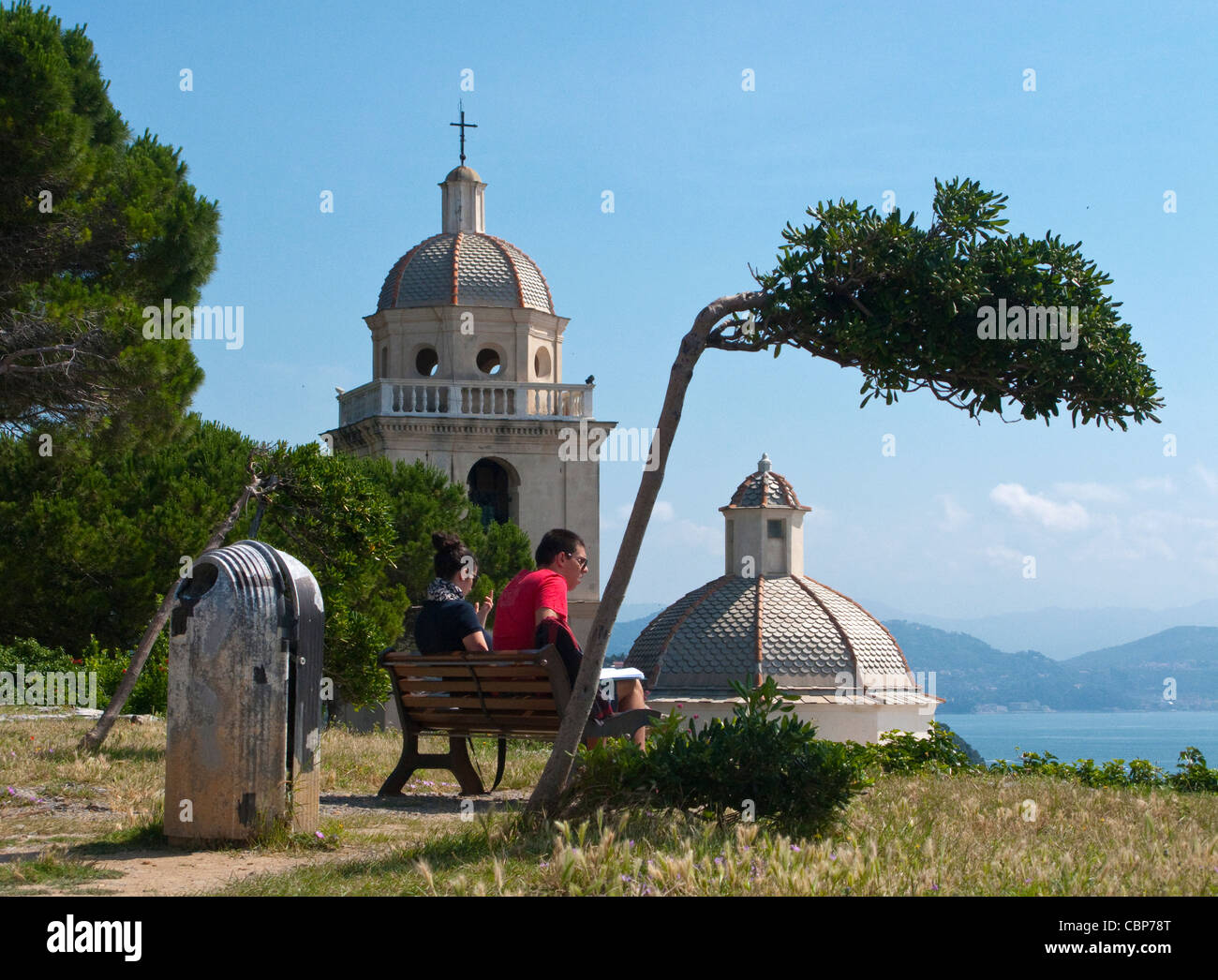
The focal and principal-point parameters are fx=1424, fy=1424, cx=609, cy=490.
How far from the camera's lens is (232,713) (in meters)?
7.14

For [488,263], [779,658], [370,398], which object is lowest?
[779,658]

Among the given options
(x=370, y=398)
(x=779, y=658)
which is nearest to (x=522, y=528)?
(x=370, y=398)

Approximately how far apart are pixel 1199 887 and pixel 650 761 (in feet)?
8.85

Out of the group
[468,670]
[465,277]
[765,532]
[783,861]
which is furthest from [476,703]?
[465,277]

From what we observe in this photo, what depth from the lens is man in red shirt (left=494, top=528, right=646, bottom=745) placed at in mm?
8984

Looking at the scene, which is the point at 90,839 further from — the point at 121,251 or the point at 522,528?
the point at 522,528

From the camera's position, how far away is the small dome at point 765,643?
30438 mm

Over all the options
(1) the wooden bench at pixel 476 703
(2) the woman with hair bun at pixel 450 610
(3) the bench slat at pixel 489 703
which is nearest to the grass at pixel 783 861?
(1) the wooden bench at pixel 476 703

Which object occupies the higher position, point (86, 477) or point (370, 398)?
point (370, 398)
